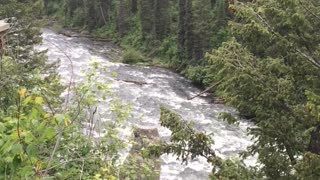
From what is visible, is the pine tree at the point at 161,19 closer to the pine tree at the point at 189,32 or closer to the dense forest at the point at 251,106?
the pine tree at the point at 189,32

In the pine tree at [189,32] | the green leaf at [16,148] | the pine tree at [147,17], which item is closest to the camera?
the green leaf at [16,148]

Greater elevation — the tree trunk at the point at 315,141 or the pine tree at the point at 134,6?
the tree trunk at the point at 315,141

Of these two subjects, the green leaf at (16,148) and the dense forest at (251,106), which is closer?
the green leaf at (16,148)

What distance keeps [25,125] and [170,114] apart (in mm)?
4422

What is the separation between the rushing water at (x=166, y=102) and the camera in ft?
59.0

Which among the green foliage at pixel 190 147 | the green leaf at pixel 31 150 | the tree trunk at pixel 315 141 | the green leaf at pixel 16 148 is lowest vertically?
the green foliage at pixel 190 147

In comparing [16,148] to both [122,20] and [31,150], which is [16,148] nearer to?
[31,150]

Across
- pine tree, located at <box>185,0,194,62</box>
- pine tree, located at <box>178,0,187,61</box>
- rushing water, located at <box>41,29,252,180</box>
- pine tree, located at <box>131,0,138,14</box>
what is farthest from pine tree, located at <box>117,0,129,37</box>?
pine tree, located at <box>185,0,194,62</box>

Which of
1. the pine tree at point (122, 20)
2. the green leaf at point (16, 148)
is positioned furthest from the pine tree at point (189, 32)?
the green leaf at point (16, 148)

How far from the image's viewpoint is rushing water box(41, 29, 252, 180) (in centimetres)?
1797

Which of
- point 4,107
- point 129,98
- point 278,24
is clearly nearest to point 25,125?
point 4,107

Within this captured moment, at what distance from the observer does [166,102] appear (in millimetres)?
26891

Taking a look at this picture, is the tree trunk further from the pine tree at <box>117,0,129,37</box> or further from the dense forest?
the pine tree at <box>117,0,129,37</box>

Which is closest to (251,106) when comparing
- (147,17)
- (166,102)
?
(166,102)
